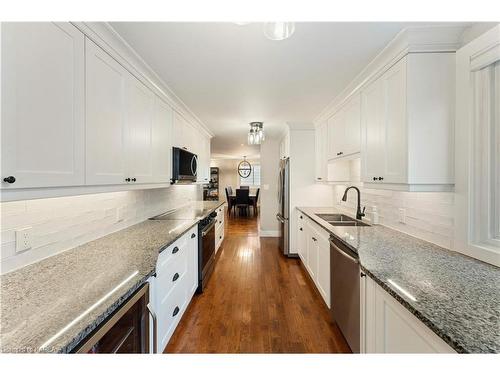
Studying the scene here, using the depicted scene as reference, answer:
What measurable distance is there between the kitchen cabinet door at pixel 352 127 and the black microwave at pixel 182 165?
195 centimetres

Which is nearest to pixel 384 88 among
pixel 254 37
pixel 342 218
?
pixel 254 37

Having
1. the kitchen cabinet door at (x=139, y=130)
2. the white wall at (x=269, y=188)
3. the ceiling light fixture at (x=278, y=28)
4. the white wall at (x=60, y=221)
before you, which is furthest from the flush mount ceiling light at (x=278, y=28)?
the white wall at (x=269, y=188)

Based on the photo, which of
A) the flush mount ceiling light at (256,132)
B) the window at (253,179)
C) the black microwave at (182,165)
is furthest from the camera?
the window at (253,179)

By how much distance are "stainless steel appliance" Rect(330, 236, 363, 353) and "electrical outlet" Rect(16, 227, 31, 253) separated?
6.34 feet

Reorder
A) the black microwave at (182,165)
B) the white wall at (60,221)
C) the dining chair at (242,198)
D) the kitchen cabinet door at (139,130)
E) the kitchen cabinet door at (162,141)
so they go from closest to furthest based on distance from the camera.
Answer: the white wall at (60,221) → the kitchen cabinet door at (139,130) → the kitchen cabinet door at (162,141) → the black microwave at (182,165) → the dining chair at (242,198)

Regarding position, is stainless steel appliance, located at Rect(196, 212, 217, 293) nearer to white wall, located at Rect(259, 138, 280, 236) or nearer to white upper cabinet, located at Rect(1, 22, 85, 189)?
white upper cabinet, located at Rect(1, 22, 85, 189)

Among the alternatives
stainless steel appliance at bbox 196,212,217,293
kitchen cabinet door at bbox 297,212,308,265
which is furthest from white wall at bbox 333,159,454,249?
stainless steel appliance at bbox 196,212,217,293

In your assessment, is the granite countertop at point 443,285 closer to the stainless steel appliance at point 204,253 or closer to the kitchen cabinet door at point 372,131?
the kitchen cabinet door at point 372,131

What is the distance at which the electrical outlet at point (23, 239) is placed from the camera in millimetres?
1079

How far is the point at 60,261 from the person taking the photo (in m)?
1.22

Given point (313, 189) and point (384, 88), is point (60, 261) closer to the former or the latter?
point (384, 88)

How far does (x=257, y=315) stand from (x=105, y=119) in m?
2.14

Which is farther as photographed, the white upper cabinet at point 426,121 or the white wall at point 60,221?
the white upper cabinet at point 426,121
